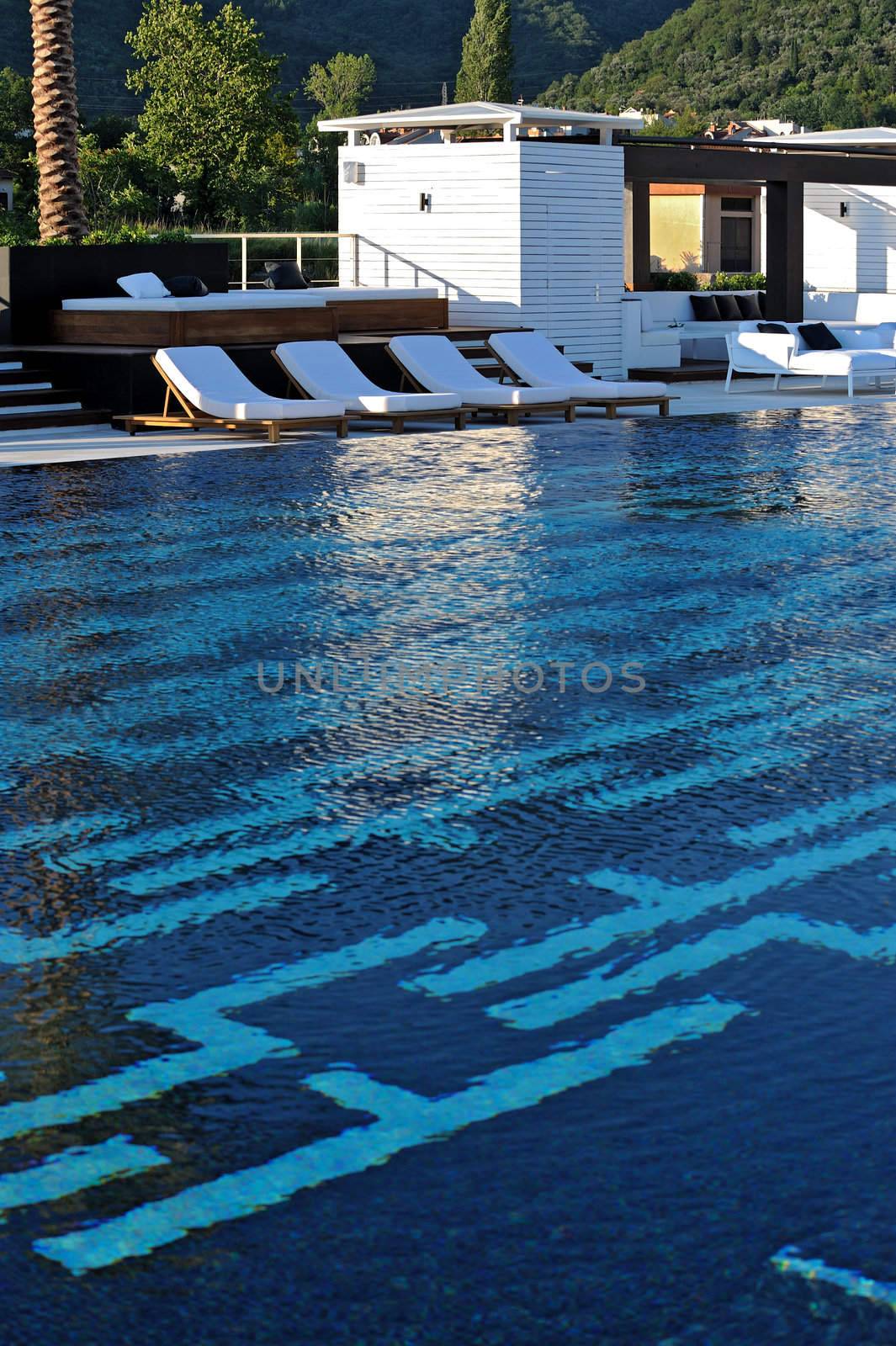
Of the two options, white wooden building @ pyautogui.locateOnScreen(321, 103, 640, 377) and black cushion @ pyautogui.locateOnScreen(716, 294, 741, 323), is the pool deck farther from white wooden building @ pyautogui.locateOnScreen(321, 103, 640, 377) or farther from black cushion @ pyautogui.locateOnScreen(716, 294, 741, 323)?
black cushion @ pyautogui.locateOnScreen(716, 294, 741, 323)

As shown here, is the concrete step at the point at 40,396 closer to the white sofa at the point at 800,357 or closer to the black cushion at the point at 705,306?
the white sofa at the point at 800,357

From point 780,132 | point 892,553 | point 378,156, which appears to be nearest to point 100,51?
point 780,132

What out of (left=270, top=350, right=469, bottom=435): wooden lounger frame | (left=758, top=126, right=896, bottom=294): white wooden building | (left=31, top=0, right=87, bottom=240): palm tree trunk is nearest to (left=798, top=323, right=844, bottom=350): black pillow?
(left=270, top=350, right=469, bottom=435): wooden lounger frame

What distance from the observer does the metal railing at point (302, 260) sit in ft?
70.4

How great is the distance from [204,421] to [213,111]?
188 ft

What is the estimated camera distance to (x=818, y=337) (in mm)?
19203

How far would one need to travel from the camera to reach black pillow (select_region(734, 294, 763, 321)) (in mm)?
24953

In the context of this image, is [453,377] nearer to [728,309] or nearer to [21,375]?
[21,375]

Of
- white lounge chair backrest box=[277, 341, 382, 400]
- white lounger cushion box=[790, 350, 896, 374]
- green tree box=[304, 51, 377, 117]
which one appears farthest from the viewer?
green tree box=[304, 51, 377, 117]

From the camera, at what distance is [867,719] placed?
17.6 feet

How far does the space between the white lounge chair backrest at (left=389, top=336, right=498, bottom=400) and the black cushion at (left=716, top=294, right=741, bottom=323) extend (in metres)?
9.08

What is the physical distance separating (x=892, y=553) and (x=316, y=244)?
158 ft

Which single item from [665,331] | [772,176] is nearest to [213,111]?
[772,176]

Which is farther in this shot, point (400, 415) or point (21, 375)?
point (21, 375)
